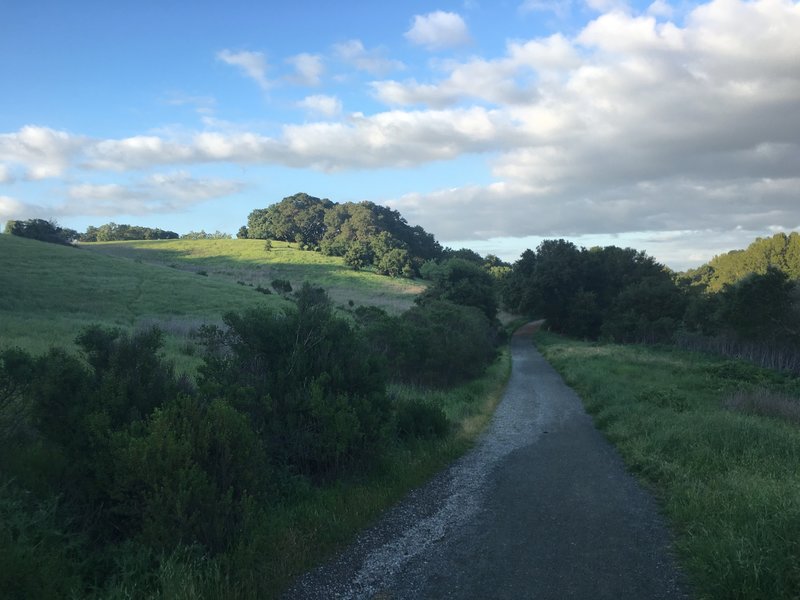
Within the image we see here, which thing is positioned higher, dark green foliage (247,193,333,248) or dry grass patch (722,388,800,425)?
dark green foliage (247,193,333,248)

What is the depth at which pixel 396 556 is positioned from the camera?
5520mm

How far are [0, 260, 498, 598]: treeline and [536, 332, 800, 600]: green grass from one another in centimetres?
394

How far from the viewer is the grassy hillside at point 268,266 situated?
194 feet

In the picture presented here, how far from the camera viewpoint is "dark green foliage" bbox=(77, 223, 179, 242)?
4451 inches

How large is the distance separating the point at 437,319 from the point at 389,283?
4170 centimetres

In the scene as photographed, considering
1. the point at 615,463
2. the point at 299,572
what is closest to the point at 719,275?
the point at 615,463

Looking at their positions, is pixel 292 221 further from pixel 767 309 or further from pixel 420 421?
pixel 420 421

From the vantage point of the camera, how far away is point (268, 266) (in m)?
71.2

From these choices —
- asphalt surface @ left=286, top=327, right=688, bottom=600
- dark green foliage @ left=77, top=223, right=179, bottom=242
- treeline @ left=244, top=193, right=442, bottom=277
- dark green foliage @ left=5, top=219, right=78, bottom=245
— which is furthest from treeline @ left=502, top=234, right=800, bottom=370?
dark green foliage @ left=77, top=223, right=179, bottom=242

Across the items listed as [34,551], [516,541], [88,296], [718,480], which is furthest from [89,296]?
[718,480]

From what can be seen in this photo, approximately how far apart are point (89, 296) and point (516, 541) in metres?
34.3

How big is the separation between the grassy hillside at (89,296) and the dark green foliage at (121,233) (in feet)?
209

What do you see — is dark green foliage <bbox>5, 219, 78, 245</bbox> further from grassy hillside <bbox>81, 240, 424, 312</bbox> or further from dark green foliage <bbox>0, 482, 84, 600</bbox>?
dark green foliage <bbox>0, 482, 84, 600</bbox>

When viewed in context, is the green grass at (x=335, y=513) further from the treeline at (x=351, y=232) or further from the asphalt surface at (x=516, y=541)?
the treeline at (x=351, y=232)
